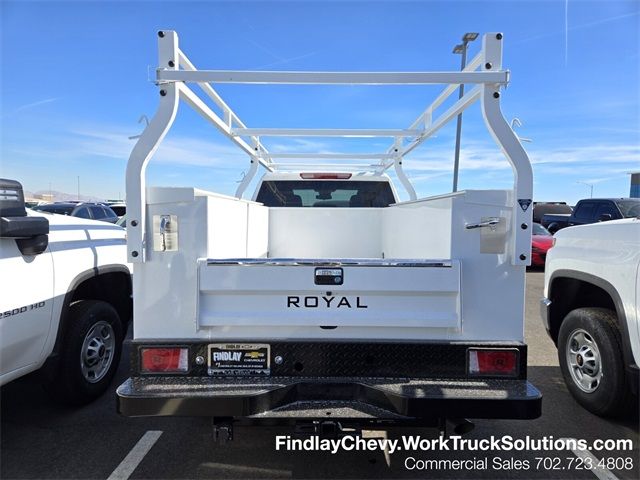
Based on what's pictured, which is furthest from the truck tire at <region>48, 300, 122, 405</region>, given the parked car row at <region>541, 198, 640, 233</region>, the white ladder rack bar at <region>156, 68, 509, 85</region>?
the parked car row at <region>541, 198, 640, 233</region>

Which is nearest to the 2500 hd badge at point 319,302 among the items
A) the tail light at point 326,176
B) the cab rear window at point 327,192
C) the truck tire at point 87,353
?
the truck tire at point 87,353

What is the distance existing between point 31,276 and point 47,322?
1.28 ft

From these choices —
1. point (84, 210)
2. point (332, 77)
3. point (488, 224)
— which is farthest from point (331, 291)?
point (84, 210)

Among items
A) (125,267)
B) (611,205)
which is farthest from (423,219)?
(611,205)

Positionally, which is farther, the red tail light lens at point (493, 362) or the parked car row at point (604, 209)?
the parked car row at point (604, 209)

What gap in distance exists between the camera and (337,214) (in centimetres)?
492

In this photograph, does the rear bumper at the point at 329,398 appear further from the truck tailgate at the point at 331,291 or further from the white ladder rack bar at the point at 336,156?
the white ladder rack bar at the point at 336,156

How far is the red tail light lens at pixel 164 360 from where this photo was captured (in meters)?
2.52

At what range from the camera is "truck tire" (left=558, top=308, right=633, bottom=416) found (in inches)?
128

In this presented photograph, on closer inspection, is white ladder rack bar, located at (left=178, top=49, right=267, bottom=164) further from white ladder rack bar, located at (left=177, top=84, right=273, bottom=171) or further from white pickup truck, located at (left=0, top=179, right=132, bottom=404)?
white pickup truck, located at (left=0, top=179, right=132, bottom=404)

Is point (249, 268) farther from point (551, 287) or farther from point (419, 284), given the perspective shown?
point (551, 287)

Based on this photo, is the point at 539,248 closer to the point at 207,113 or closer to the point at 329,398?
the point at 207,113

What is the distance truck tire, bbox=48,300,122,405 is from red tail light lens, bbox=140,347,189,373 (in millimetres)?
1219

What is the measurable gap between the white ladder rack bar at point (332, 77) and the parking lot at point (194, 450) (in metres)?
2.48
